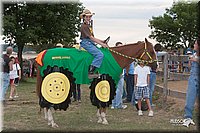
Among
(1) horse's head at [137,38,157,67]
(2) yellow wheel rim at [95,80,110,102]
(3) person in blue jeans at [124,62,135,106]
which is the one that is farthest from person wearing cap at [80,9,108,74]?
(3) person in blue jeans at [124,62,135,106]

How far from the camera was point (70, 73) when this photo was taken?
27.3 feet

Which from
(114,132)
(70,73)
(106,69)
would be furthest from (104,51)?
(114,132)

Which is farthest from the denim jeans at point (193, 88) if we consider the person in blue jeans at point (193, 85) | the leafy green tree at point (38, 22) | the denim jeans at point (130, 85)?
the leafy green tree at point (38, 22)

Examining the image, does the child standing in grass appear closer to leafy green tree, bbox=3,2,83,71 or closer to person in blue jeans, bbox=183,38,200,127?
person in blue jeans, bbox=183,38,200,127

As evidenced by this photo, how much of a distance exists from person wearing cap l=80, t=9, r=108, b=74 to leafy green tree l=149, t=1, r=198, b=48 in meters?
34.9

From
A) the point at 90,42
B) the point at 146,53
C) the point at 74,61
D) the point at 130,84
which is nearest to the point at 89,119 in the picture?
the point at 74,61

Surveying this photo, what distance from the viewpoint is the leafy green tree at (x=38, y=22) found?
2220 cm

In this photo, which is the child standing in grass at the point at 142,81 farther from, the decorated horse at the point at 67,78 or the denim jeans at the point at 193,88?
the denim jeans at the point at 193,88

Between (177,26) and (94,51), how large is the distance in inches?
1486

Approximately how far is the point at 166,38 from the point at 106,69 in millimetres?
39476

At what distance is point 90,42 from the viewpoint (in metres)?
8.30

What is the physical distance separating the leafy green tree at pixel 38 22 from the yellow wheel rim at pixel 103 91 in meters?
14.0

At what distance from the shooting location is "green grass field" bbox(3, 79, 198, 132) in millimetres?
7903

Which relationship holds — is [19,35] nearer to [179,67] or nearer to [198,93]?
[179,67]
